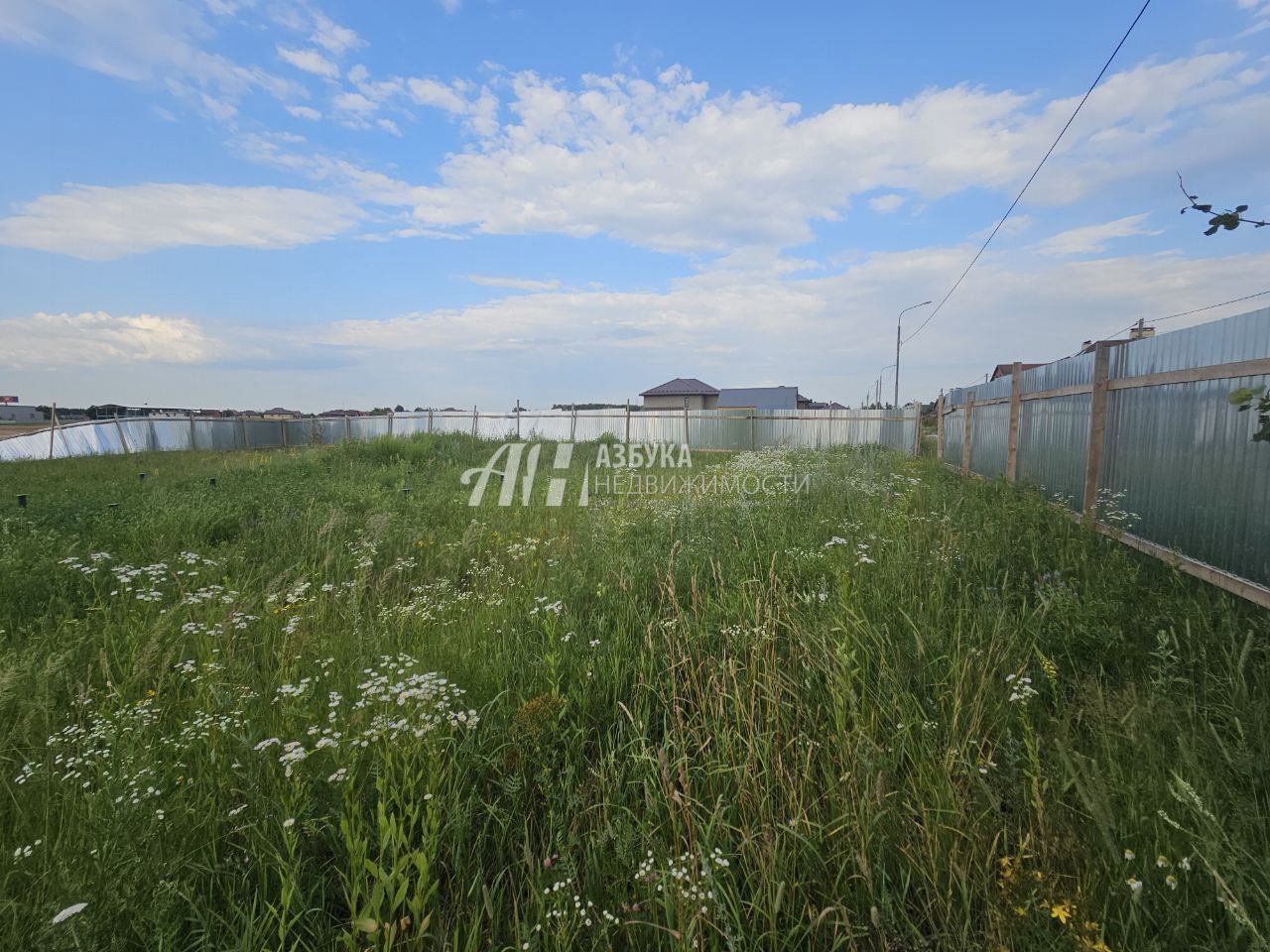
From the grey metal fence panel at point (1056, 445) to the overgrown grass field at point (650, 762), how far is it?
1.85m

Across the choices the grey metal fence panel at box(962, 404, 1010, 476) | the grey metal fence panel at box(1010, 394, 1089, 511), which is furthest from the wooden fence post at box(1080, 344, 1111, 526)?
the grey metal fence panel at box(962, 404, 1010, 476)

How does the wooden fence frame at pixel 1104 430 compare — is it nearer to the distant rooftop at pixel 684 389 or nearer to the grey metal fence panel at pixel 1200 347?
the grey metal fence panel at pixel 1200 347

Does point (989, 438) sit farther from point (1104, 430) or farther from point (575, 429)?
point (575, 429)

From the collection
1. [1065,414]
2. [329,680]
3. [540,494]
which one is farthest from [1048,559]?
[540,494]

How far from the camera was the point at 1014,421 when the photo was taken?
24.0 feet

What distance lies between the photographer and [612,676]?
2.30 meters

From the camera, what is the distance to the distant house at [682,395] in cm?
4559

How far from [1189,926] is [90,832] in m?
2.67

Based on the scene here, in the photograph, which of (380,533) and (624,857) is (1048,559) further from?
(380,533)

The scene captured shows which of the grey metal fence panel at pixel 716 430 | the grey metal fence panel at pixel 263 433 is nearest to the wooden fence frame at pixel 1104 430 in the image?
the grey metal fence panel at pixel 716 430

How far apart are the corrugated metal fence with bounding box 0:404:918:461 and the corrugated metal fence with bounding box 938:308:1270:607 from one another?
32.9 feet

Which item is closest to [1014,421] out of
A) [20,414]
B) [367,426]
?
[367,426]

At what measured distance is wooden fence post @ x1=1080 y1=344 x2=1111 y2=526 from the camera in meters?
4.59

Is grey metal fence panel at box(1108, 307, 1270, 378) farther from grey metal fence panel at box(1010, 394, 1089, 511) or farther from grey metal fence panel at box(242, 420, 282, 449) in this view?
grey metal fence panel at box(242, 420, 282, 449)
